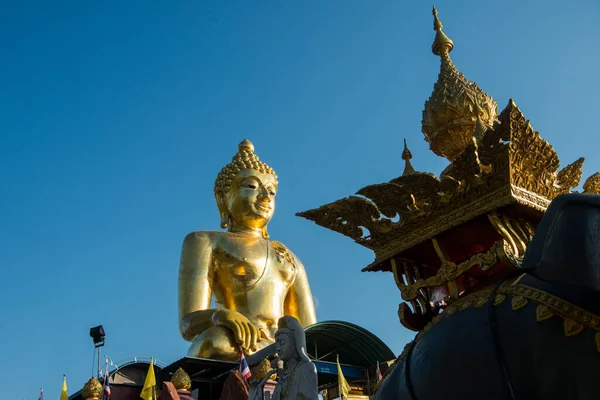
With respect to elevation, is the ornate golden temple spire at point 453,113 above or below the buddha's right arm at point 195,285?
below

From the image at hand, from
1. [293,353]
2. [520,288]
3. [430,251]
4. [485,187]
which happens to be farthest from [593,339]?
[293,353]

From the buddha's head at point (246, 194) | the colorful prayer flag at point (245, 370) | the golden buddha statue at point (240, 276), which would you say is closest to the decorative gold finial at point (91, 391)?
the colorful prayer flag at point (245, 370)

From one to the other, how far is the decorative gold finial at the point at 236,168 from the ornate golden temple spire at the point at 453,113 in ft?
39.5

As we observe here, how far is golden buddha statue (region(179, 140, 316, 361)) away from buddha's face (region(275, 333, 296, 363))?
8.83 metres

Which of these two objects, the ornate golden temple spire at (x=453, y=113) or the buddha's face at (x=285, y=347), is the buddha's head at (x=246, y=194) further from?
the buddha's face at (x=285, y=347)

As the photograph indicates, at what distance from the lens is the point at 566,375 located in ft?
9.19

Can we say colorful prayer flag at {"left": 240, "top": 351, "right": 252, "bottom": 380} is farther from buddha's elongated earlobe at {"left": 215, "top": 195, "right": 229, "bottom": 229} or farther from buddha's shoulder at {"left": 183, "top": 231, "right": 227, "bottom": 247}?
buddha's elongated earlobe at {"left": 215, "top": 195, "right": 229, "bottom": 229}

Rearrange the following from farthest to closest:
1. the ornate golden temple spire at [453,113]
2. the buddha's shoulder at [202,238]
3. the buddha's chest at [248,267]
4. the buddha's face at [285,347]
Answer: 1. the buddha's shoulder at [202,238]
2. the buddha's chest at [248,267]
3. the ornate golden temple spire at [453,113]
4. the buddha's face at [285,347]

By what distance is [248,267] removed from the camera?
16281mm

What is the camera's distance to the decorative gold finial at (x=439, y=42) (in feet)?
19.6

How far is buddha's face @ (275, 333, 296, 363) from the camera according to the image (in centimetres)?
525

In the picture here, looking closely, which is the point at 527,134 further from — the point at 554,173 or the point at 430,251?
the point at 430,251

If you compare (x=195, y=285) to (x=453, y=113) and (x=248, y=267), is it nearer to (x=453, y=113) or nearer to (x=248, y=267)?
(x=248, y=267)

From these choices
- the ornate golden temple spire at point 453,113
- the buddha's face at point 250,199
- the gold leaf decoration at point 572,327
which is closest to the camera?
the gold leaf decoration at point 572,327
